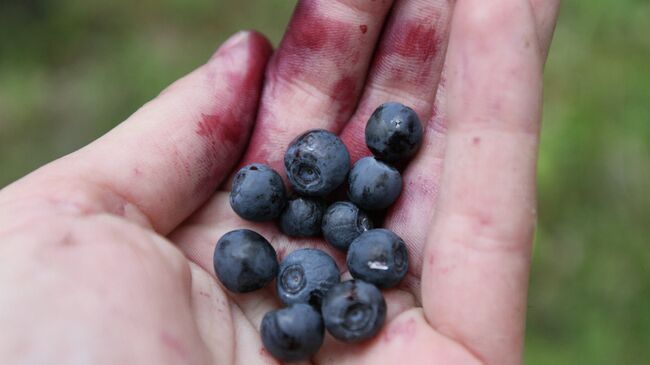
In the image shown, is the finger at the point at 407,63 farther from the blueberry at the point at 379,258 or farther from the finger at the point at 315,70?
the blueberry at the point at 379,258

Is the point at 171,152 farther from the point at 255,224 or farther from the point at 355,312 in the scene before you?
the point at 355,312

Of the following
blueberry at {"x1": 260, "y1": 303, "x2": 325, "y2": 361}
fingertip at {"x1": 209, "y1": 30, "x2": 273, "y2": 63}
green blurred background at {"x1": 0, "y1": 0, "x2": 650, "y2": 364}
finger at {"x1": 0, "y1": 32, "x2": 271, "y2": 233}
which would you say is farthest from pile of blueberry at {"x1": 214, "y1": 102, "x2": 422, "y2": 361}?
green blurred background at {"x1": 0, "y1": 0, "x2": 650, "y2": 364}

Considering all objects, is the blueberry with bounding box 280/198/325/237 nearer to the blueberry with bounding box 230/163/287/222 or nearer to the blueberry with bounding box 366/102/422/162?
the blueberry with bounding box 230/163/287/222

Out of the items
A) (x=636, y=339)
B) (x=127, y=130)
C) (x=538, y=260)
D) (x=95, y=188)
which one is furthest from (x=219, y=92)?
(x=636, y=339)

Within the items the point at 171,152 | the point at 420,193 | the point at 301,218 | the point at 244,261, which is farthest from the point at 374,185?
the point at 171,152

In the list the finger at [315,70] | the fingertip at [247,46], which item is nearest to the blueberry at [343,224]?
the finger at [315,70]
